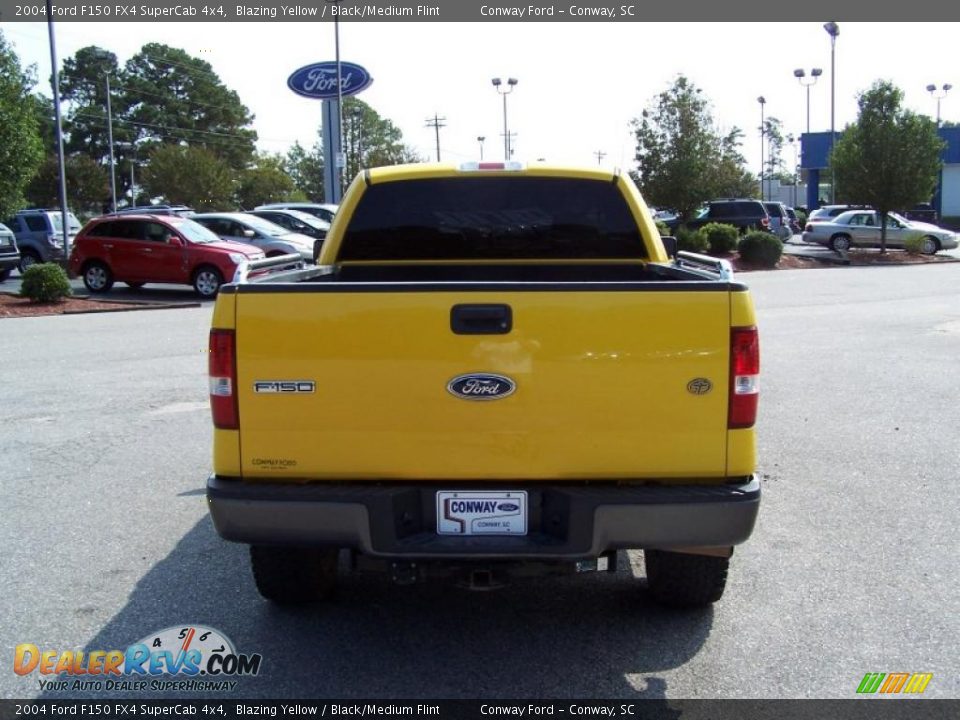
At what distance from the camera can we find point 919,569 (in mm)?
5156

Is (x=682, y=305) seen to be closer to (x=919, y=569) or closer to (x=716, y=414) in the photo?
(x=716, y=414)

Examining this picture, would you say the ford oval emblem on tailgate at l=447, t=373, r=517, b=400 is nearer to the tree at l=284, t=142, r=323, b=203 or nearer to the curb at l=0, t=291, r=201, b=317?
the curb at l=0, t=291, r=201, b=317

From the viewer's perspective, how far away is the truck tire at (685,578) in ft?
14.4

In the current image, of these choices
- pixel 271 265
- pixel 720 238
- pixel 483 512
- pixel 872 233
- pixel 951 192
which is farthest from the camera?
pixel 951 192

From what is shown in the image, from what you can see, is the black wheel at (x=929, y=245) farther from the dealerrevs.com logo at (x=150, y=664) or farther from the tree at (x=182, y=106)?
the tree at (x=182, y=106)

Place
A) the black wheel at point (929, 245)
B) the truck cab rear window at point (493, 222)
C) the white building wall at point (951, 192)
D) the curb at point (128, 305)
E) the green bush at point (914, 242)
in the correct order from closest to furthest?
the truck cab rear window at point (493, 222) → the curb at point (128, 305) → the green bush at point (914, 242) → the black wheel at point (929, 245) → the white building wall at point (951, 192)

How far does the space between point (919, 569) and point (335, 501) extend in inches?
126

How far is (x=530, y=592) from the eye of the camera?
4.99 metres

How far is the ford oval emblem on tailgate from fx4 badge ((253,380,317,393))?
1.69 ft

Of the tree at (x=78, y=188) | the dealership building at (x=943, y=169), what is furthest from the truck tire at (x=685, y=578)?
the tree at (x=78, y=188)

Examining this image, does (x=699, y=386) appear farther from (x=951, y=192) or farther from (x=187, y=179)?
(x=951, y=192)

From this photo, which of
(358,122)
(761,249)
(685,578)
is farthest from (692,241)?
(358,122)

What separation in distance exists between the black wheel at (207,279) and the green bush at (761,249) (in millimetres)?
15768

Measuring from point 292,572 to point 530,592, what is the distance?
1.23 metres
